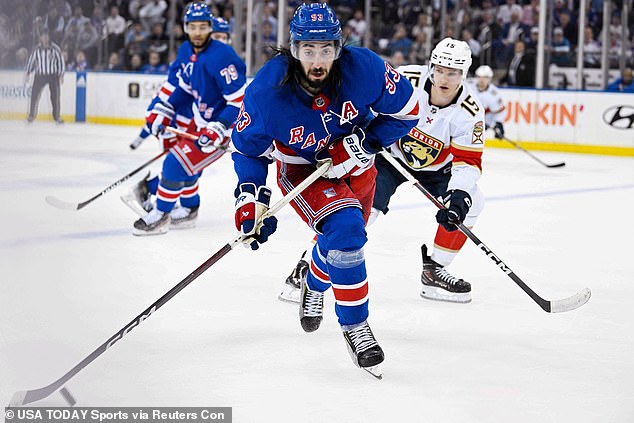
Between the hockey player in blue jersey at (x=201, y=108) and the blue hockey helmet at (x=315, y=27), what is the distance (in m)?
2.36

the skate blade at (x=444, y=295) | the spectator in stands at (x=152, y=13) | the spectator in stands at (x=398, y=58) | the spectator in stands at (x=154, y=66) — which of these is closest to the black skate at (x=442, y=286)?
the skate blade at (x=444, y=295)

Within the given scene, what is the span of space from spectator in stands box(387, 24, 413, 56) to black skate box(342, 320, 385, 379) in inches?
338

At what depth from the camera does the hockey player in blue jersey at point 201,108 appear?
5.02 metres

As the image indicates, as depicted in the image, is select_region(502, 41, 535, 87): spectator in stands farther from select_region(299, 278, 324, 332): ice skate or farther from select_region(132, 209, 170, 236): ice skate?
select_region(299, 278, 324, 332): ice skate

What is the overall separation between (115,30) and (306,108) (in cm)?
968

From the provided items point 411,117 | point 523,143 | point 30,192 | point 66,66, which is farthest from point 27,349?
point 523,143

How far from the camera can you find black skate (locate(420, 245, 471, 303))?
3.76 metres

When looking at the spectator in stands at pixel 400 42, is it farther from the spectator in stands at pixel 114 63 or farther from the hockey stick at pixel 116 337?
the hockey stick at pixel 116 337

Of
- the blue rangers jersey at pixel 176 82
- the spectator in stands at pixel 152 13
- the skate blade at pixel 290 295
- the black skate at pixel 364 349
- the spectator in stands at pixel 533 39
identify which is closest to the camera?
the black skate at pixel 364 349

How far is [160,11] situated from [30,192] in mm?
10262

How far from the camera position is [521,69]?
10258 millimetres

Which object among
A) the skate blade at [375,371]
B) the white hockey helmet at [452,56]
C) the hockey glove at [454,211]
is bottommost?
the skate blade at [375,371]

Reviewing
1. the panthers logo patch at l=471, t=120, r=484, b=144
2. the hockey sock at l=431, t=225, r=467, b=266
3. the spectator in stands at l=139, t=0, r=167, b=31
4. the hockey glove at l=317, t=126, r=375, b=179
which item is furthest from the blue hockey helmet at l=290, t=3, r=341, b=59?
the spectator in stands at l=139, t=0, r=167, b=31

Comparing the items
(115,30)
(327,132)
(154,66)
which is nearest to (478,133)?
(327,132)
